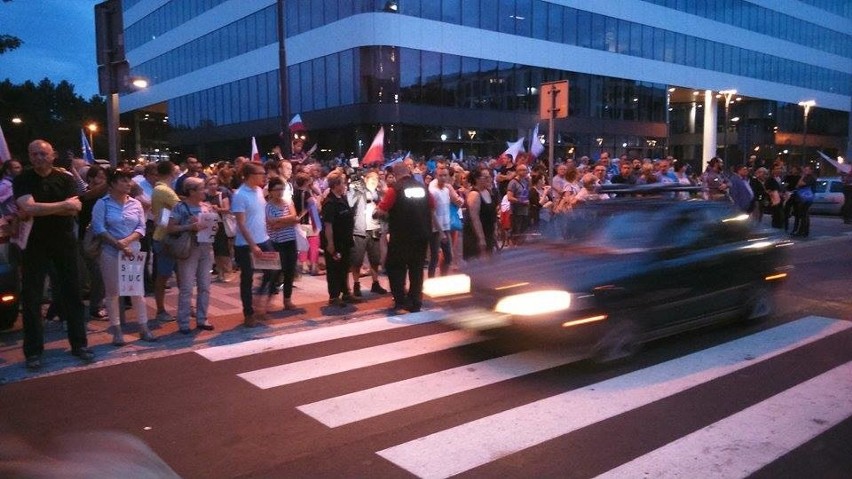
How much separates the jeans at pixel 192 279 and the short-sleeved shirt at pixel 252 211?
42cm

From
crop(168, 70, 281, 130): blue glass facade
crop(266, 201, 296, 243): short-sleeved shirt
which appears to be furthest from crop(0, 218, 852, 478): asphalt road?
crop(168, 70, 281, 130): blue glass facade

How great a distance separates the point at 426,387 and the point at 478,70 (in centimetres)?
3187

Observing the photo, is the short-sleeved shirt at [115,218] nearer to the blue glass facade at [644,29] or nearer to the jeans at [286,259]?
the jeans at [286,259]

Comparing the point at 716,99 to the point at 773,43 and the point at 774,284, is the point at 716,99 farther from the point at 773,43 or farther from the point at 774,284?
the point at 774,284

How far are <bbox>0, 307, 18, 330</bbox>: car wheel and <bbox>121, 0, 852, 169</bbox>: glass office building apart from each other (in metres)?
20.3

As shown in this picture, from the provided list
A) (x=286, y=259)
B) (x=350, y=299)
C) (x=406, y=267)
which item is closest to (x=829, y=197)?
(x=406, y=267)

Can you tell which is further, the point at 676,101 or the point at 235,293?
the point at 676,101

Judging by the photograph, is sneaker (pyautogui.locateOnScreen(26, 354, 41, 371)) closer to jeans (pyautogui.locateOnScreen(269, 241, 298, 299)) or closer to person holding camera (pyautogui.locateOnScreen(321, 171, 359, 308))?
jeans (pyautogui.locateOnScreen(269, 241, 298, 299))

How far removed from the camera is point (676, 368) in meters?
6.02

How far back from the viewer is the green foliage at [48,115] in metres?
58.9

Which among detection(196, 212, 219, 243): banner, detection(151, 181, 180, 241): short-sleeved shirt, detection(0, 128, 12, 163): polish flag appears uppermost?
detection(0, 128, 12, 163): polish flag

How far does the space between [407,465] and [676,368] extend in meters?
3.03

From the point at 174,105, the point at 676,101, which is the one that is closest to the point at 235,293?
the point at 174,105

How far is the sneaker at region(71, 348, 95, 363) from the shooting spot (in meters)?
6.49
